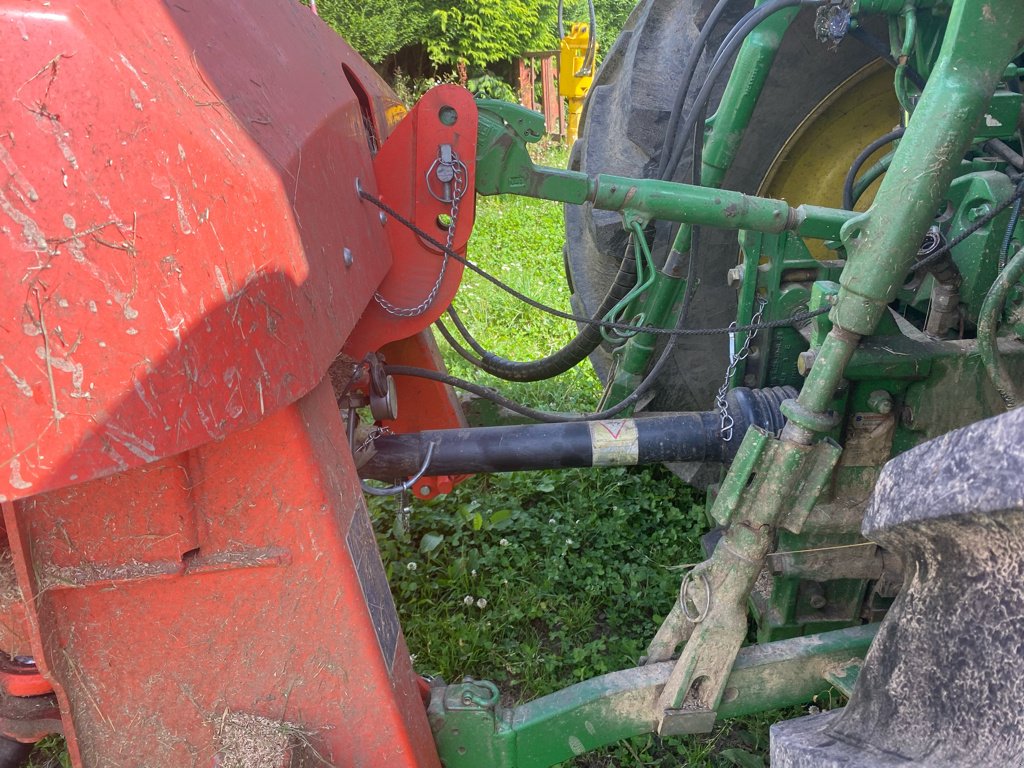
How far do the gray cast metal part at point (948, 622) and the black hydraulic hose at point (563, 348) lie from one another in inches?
53.6

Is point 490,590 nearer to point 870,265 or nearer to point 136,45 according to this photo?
point 870,265

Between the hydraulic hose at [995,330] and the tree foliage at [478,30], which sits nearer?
the hydraulic hose at [995,330]

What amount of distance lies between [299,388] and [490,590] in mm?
1681

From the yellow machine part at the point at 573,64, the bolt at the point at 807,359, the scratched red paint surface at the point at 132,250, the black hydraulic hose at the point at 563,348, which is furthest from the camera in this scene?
the yellow machine part at the point at 573,64

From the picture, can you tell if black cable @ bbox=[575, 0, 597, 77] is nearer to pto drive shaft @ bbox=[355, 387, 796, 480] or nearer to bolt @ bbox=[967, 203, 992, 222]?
bolt @ bbox=[967, 203, 992, 222]

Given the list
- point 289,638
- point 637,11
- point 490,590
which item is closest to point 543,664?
point 490,590

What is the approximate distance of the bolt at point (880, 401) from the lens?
169 cm

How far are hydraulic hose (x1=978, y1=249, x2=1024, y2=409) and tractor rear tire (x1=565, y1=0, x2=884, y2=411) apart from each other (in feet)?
2.76

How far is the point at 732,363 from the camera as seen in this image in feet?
6.25

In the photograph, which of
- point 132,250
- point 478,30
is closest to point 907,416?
point 132,250

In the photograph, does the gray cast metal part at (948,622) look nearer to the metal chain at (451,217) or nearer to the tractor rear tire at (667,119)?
the metal chain at (451,217)

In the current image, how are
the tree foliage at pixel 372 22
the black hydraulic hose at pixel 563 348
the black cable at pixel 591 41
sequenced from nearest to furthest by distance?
the black hydraulic hose at pixel 563 348 → the black cable at pixel 591 41 → the tree foliage at pixel 372 22

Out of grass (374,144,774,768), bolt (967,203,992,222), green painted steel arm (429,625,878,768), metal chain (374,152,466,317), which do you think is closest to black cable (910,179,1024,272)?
bolt (967,203,992,222)

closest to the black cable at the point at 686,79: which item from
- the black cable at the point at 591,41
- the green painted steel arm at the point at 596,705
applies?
the black cable at the point at 591,41
